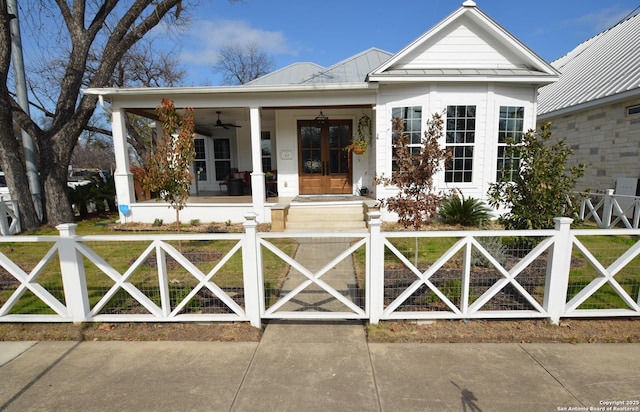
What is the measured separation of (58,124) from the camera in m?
8.59

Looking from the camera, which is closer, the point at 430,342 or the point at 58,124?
the point at 430,342

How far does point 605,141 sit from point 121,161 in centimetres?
1415

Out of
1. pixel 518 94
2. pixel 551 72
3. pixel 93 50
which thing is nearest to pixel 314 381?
pixel 518 94

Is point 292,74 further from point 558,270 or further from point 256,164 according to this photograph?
point 558,270

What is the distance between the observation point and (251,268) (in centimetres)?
308

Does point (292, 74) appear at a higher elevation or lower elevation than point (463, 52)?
higher

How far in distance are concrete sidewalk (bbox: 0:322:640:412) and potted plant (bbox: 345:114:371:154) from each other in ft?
22.6

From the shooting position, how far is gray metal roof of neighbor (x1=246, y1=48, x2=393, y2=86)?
10.4 meters

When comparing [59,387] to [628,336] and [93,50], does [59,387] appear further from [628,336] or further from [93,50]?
[93,50]

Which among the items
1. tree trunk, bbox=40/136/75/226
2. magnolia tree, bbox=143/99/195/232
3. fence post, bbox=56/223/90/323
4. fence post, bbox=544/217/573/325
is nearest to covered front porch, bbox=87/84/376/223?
magnolia tree, bbox=143/99/195/232

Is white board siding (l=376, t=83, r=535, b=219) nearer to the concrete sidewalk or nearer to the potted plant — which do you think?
the potted plant

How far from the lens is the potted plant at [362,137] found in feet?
30.1

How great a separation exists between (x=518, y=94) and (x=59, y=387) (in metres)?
10.3

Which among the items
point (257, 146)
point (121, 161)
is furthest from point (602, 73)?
point (121, 161)
